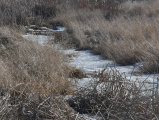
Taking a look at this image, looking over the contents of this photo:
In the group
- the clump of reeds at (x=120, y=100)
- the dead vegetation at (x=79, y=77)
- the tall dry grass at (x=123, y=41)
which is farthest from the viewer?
the tall dry grass at (x=123, y=41)

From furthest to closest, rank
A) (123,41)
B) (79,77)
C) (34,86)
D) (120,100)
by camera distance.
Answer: (123,41) → (79,77) → (34,86) → (120,100)

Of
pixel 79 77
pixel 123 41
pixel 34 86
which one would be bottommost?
pixel 79 77

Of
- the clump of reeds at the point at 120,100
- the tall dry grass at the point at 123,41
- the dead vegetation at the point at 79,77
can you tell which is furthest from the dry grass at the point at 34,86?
the tall dry grass at the point at 123,41

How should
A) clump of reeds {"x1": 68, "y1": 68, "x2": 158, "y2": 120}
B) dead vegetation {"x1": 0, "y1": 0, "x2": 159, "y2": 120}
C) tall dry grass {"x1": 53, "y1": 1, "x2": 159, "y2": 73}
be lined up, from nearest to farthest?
clump of reeds {"x1": 68, "y1": 68, "x2": 158, "y2": 120}, dead vegetation {"x1": 0, "y1": 0, "x2": 159, "y2": 120}, tall dry grass {"x1": 53, "y1": 1, "x2": 159, "y2": 73}

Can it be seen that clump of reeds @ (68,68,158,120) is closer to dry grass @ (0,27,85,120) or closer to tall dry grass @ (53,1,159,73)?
dry grass @ (0,27,85,120)

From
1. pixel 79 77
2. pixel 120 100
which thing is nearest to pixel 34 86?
pixel 120 100

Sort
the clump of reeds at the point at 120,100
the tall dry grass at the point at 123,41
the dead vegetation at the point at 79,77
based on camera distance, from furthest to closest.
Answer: the tall dry grass at the point at 123,41, the dead vegetation at the point at 79,77, the clump of reeds at the point at 120,100

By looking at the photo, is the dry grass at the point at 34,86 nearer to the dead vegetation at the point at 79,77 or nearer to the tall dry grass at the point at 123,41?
the dead vegetation at the point at 79,77

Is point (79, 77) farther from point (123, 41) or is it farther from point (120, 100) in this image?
point (123, 41)

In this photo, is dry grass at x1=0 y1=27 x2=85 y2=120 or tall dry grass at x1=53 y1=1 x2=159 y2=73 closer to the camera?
dry grass at x1=0 y1=27 x2=85 y2=120

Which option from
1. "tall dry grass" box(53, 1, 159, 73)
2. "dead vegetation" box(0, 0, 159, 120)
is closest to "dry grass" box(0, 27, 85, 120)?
"dead vegetation" box(0, 0, 159, 120)

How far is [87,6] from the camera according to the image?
→ 1241 centimetres

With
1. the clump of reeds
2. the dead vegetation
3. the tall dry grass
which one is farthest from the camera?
the tall dry grass

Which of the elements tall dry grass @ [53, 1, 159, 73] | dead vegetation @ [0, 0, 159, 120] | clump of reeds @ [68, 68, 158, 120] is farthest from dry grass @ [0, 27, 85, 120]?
tall dry grass @ [53, 1, 159, 73]
